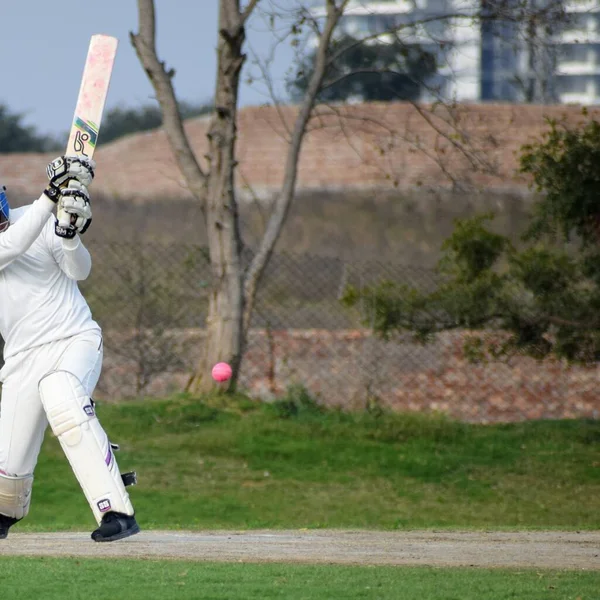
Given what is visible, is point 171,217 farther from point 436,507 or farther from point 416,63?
point 436,507

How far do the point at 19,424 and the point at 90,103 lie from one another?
177 cm

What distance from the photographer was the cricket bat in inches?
250

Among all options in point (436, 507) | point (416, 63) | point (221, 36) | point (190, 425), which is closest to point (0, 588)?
point (436, 507)

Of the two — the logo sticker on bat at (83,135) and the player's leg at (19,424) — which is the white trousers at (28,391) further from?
the logo sticker on bat at (83,135)

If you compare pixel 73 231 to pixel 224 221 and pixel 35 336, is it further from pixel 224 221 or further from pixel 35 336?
pixel 224 221

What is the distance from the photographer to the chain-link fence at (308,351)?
1280cm

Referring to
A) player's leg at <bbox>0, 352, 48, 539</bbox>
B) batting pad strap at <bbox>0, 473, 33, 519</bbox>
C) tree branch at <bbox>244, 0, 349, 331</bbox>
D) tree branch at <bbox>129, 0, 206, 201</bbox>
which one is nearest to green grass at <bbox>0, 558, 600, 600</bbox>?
batting pad strap at <bbox>0, 473, 33, 519</bbox>

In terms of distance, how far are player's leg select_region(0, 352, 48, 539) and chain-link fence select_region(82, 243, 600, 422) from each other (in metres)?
6.39

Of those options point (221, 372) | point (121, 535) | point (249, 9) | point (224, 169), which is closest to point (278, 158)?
point (224, 169)

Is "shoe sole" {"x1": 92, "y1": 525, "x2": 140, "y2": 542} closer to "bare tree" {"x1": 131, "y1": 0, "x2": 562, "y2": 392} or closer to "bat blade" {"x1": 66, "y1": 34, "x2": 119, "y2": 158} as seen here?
"bat blade" {"x1": 66, "y1": 34, "x2": 119, "y2": 158}

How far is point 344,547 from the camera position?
7328mm

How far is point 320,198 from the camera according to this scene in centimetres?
2894

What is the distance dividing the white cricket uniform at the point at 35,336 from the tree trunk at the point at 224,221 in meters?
6.23

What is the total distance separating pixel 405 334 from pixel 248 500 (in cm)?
316
